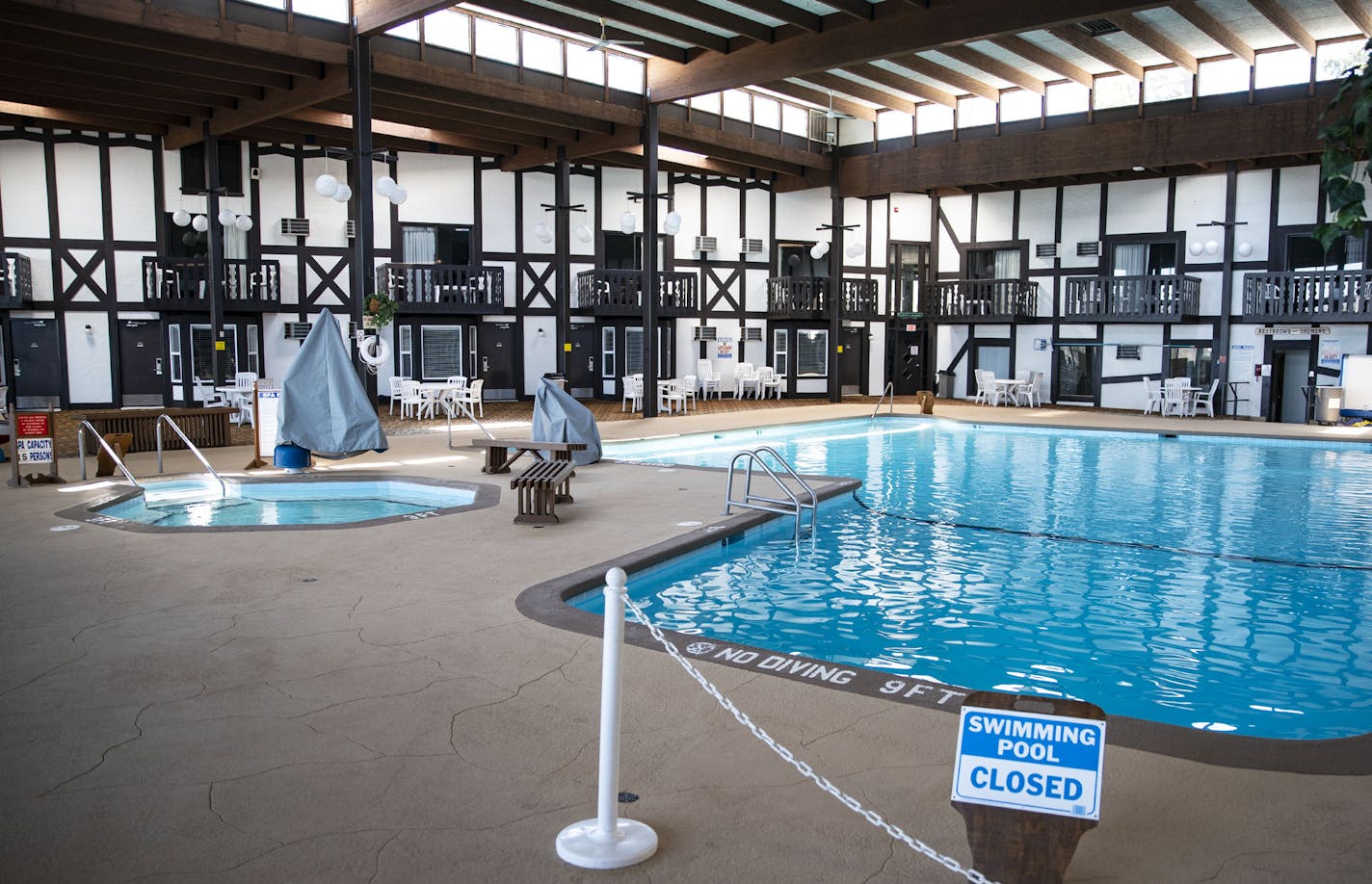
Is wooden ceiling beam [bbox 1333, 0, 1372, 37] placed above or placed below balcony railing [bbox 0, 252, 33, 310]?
above

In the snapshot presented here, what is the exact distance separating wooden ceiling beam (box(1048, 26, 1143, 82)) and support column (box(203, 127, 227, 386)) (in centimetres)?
1465

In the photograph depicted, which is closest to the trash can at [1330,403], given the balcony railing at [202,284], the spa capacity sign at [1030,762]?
the spa capacity sign at [1030,762]

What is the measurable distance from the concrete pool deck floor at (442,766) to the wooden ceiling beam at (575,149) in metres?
14.1

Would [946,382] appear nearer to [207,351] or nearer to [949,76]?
[949,76]

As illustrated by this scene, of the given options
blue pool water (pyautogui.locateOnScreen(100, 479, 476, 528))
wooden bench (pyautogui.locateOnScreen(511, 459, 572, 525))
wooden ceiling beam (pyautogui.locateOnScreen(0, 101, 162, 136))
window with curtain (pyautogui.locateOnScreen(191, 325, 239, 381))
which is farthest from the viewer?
window with curtain (pyautogui.locateOnScreen(191, 325, 239, 381))

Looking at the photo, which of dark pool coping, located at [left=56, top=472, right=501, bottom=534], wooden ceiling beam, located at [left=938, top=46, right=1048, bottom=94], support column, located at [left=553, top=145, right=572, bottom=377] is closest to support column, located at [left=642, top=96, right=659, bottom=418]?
support column, located at [left=553, top=145, right=572, bottom=377]

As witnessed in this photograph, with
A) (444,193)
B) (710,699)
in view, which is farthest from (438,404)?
(710,699)

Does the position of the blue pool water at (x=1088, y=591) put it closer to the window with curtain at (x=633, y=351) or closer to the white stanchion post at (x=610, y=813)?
the white stanchion post at (x=610, y=813)

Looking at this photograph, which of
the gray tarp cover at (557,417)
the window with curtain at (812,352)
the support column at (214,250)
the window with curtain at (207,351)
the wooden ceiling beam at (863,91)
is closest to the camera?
the gray tarp cover at (557,417)

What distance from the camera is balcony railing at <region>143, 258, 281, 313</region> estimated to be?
62.9ft

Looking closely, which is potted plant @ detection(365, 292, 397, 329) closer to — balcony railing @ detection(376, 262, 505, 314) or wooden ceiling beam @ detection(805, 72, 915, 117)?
balcony railing @ detection(376, 262, 505, 314)

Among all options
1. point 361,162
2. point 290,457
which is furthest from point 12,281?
point 290,457

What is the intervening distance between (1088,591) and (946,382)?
19306mm

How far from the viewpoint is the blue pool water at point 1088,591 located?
522 centimetres
